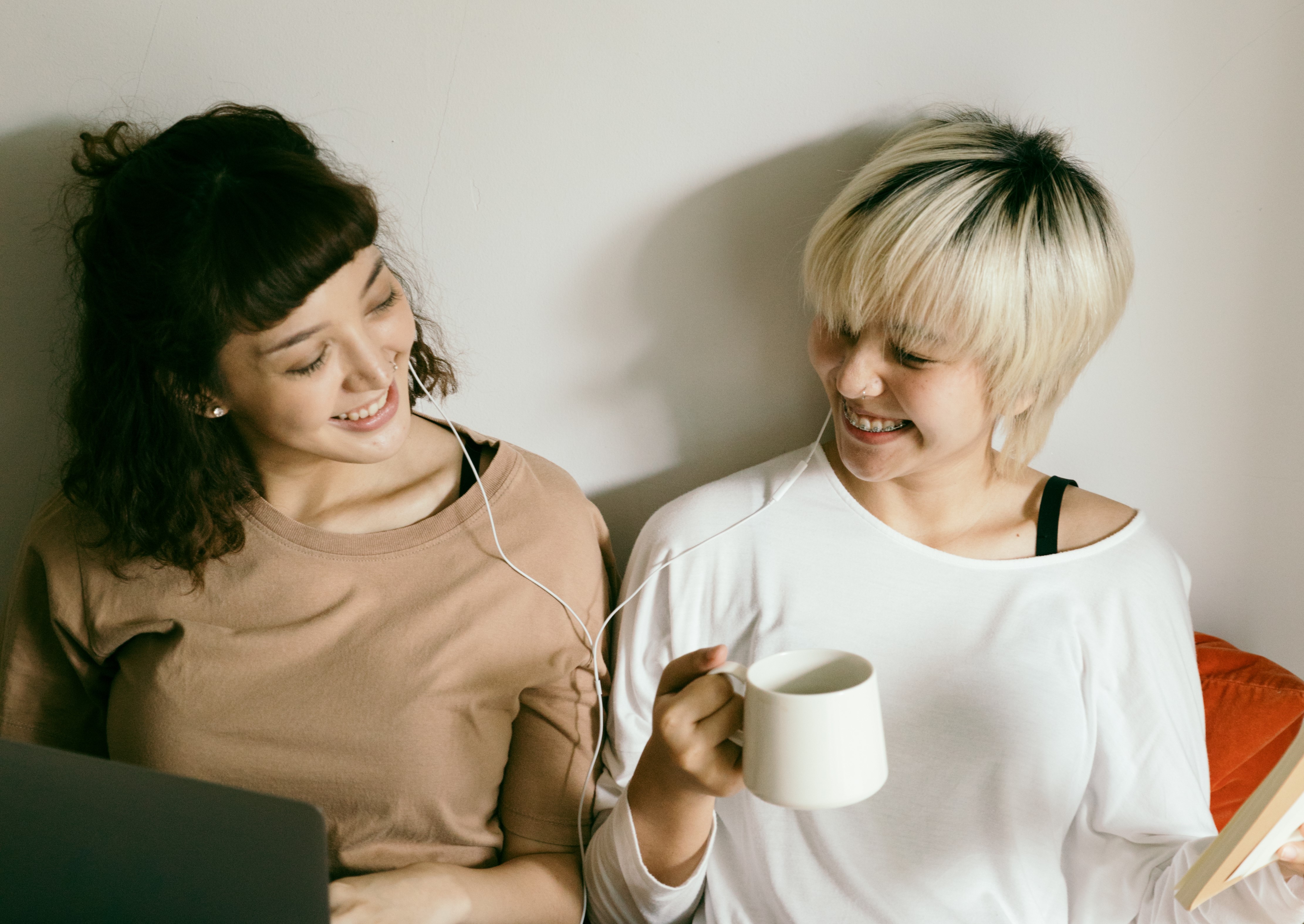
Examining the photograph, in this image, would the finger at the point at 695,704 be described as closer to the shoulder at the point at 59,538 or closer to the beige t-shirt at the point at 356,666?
the beige t-shirt at the point at 356,666

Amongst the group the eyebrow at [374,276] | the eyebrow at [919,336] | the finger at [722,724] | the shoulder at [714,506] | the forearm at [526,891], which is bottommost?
the forearm at [526,891]

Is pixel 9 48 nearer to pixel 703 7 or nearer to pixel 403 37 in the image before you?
pixel 403 37

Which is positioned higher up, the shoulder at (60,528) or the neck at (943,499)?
the neck at (943,499)

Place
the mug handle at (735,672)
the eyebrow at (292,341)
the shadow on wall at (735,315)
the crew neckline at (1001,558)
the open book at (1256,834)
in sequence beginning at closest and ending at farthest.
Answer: the open book at (1256,834) → the mug handle at (735,672) → the eyebrow at (292,341) → the crew neckline at (1001,558) → the shadow on wall at (735,315)

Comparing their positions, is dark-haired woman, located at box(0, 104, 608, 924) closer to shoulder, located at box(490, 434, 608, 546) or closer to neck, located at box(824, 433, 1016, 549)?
shoulder, located at box(490, 434, 608, 546)

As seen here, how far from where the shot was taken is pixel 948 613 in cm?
106

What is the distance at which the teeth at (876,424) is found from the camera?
3.36 feet

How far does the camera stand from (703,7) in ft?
3.64

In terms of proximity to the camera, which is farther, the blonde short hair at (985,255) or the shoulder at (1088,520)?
the shoulder at (1088,520)

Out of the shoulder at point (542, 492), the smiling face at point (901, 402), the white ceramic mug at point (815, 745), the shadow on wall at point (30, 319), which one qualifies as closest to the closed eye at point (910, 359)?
the smiling face at point (901, 402)

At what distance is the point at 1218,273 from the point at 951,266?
1.50 feet

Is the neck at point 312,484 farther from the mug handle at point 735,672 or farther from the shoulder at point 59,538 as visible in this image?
the mug handle at point 735,672

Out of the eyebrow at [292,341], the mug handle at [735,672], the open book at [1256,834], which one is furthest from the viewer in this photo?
the eyebrow at [292,341]

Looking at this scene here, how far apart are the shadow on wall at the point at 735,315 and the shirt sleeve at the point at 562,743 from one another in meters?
0.21
